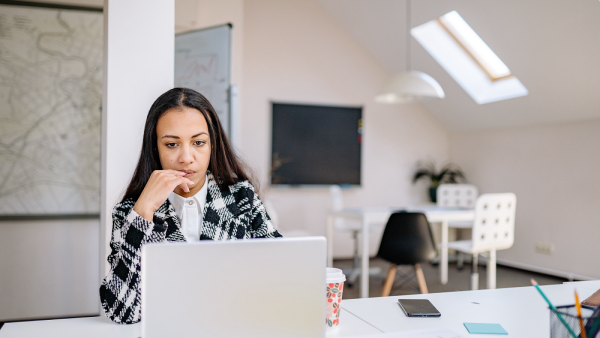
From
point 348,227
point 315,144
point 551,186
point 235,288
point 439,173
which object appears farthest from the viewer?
point 439,173

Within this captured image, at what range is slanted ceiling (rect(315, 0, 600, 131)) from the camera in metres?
3.60

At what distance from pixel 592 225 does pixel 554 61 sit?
154 cm

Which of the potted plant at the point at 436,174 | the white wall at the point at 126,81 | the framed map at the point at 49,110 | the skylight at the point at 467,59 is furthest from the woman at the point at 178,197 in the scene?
the potted plant at the point at 436,174

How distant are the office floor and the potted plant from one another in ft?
3.17

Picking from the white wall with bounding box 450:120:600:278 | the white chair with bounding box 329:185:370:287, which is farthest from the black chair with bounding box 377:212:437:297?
the white wall with bounding box 450:120:600:278

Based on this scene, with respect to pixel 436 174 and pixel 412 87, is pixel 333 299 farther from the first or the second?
pixel 436 174

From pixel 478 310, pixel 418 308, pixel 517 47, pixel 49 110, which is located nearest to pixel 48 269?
pixel 49 110

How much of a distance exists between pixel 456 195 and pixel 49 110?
4.09m

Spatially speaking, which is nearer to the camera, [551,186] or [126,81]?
[126,81]

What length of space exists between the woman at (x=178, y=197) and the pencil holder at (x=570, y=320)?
31.1 inches

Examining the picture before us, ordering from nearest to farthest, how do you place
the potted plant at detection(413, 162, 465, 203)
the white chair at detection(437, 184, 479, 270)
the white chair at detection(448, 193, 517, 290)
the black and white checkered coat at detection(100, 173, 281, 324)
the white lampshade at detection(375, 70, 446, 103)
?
the black and white checkered coat at detection(100, 173, 281, 324)
the white chair at detection(448, 193, 517, 290)
the white lampshade at detection(375, 70, 446, 103)
the white chair at detection(437, 184, 479, 270)
the potted plant at detection(413, 162, 465, 203)

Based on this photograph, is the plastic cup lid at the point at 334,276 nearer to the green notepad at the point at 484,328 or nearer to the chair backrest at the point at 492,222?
the green notepad at the point at 484,328

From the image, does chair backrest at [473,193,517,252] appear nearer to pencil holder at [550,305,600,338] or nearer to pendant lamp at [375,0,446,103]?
pendant lamp at [375,0,446,103]

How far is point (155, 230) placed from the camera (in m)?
1.16
